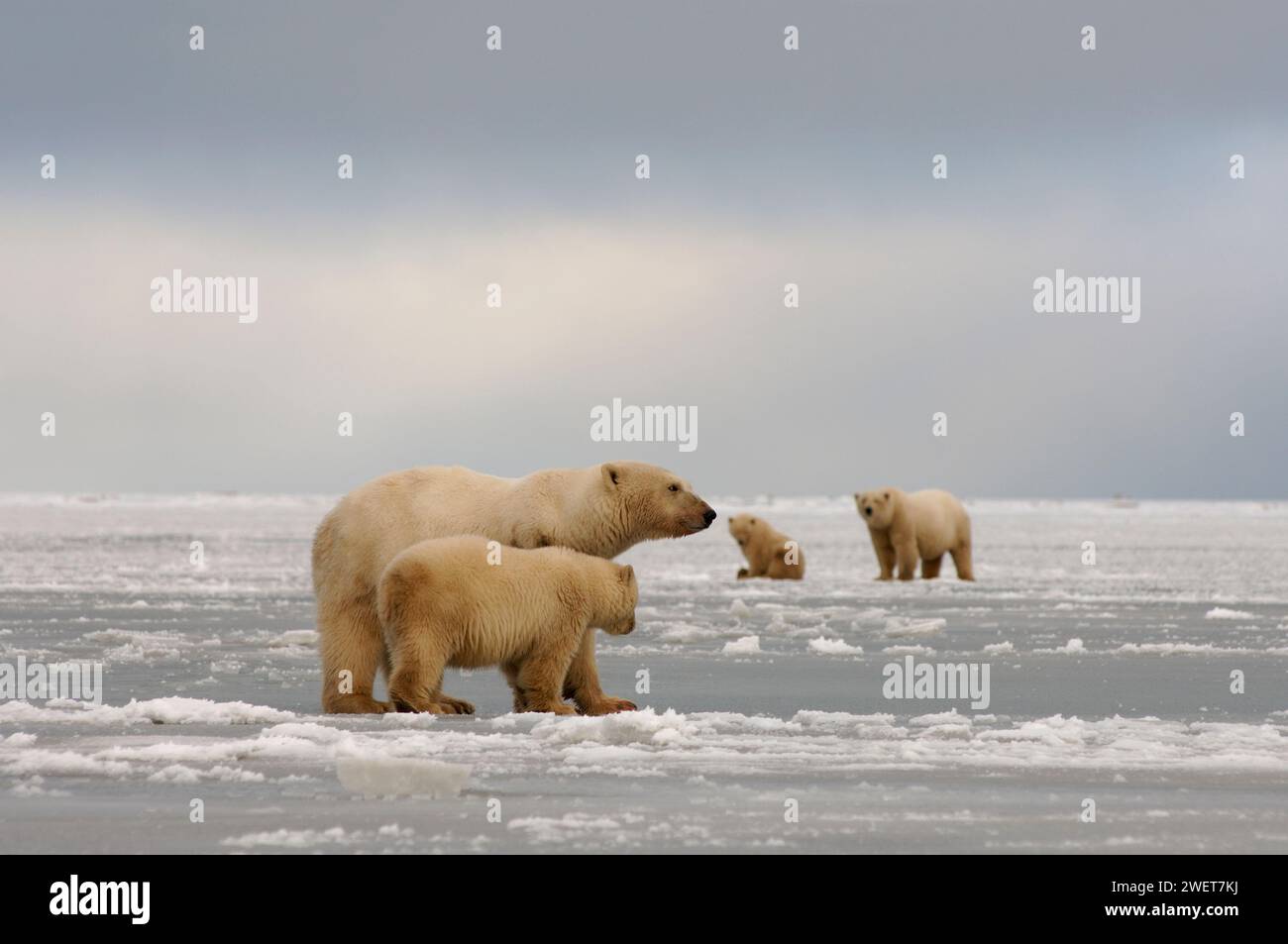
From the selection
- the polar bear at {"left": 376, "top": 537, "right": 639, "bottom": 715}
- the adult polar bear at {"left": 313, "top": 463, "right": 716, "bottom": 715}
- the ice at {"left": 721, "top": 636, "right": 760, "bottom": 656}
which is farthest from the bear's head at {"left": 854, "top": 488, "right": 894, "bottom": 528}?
the polar bear at {"left": 376, "top": 537, "right": 639, "bottom": 715}

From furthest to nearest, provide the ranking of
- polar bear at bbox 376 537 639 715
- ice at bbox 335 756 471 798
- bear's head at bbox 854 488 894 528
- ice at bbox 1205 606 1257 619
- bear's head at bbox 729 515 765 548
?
bear's head at bbox 729 515 765 548, bear's head at bbox 854 488 894 528, ice at bbox 1205 606 1257 619, polar bear at bbox 376 537 639 715, ice at bbox 335 756 471 798

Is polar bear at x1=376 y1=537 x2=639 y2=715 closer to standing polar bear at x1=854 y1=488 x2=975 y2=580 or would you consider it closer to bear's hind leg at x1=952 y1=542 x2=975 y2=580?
standing polar bear at x1=854 y1=488 x2=975 y2=580

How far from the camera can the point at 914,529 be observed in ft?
68.2

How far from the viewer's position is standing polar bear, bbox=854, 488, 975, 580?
66.0 feet

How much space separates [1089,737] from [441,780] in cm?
283

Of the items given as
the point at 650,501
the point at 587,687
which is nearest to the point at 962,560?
the point at 650,501

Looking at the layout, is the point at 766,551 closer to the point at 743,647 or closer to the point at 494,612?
the point at 743,647

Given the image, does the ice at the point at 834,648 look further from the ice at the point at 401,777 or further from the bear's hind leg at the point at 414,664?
the ice at the point at 401,777

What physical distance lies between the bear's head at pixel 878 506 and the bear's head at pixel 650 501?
12.6 metres

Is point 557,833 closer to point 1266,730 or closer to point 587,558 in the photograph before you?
point 587,558

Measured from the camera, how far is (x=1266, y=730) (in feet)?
21.4

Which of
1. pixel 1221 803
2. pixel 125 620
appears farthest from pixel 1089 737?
pixel 125 620

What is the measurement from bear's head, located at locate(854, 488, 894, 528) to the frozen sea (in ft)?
21.9

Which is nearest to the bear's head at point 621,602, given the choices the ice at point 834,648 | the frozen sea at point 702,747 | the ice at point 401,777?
the frozen sea at point 702,747
